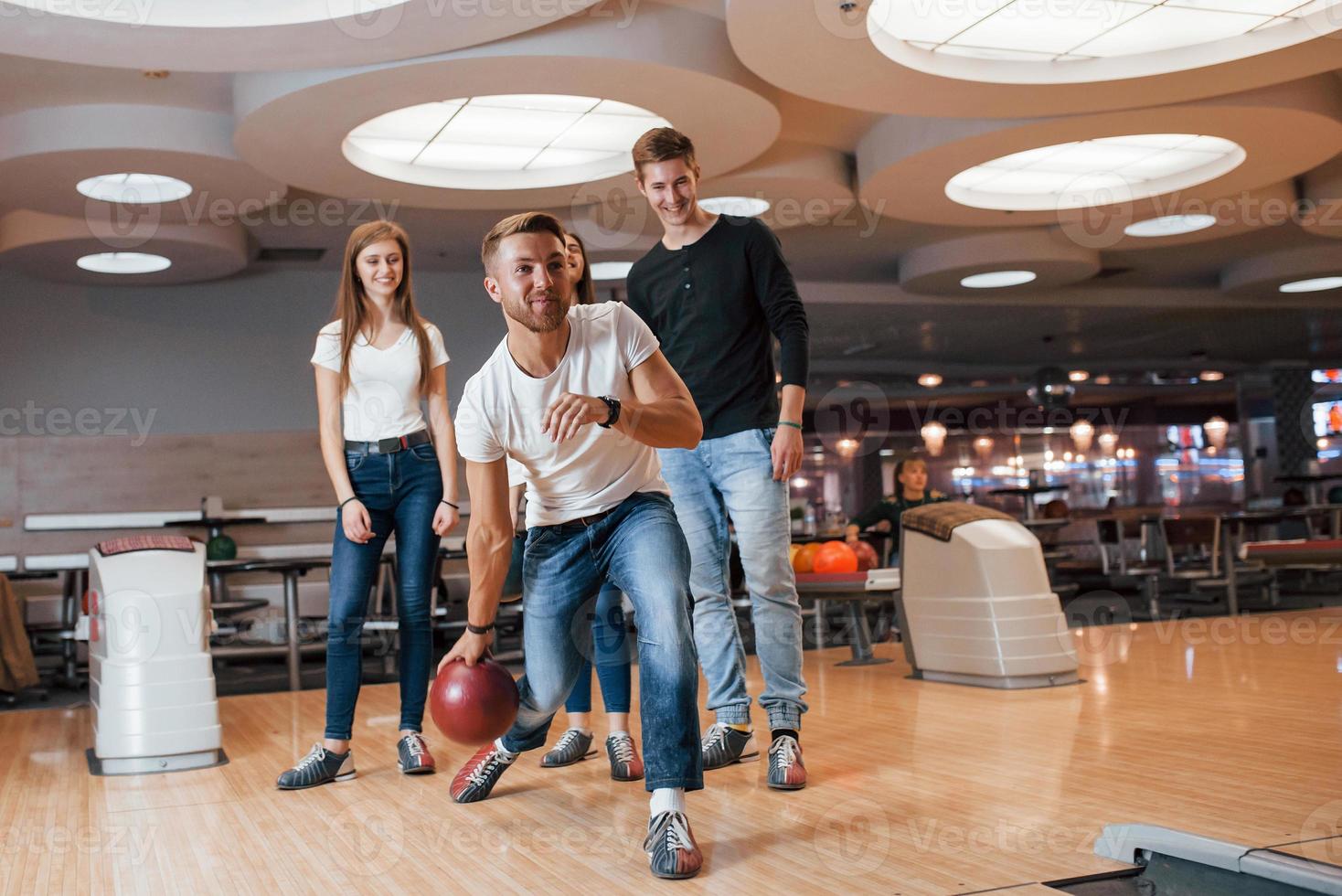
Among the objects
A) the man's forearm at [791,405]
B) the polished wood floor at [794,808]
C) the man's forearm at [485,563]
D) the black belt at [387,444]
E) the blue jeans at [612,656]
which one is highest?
the man's forearm at [791,405]

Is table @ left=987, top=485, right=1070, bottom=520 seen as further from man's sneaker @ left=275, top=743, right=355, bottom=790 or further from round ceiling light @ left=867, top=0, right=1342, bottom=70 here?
man's sneaker @ left=275, top=743, right=355, bottom=790

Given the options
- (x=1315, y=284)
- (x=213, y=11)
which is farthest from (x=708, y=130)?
(x=1315, y=284)

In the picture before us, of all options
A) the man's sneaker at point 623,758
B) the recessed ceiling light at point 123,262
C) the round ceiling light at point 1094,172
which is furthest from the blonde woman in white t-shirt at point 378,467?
the recessed ceiling light at point 123,262

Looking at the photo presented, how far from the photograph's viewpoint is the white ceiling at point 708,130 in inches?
214

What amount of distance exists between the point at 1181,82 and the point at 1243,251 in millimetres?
6001

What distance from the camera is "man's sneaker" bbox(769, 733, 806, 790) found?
2768 mm

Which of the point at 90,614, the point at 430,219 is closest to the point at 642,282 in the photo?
the point at 90,614

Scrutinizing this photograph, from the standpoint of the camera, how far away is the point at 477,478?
7.55 ft

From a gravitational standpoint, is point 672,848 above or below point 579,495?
below

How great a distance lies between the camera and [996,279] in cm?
1090

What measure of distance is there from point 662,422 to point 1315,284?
463 inches

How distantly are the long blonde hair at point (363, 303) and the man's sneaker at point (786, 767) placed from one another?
4.35 ft

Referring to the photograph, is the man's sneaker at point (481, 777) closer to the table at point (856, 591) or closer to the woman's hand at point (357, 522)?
the woman's hand at point (357, 522)

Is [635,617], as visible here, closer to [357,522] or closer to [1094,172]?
[357,522]
